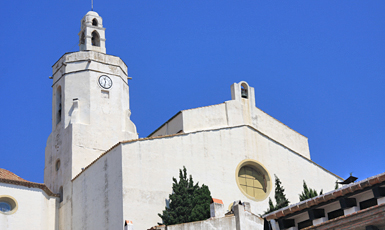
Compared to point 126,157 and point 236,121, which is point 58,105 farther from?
point 236,121

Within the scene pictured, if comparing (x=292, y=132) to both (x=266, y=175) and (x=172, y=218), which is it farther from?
(x=172, y=218)

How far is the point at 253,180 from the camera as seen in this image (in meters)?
32.2

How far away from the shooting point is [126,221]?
1001 inches

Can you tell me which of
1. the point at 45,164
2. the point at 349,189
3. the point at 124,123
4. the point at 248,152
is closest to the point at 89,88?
the point at 124,123

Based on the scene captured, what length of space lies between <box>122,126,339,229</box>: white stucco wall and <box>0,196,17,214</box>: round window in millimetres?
6689

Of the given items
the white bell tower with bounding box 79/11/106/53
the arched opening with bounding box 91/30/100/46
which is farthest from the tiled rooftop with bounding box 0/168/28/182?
the arched opening with bounding box 91/30/100/46

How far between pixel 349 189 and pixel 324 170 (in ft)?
53.6

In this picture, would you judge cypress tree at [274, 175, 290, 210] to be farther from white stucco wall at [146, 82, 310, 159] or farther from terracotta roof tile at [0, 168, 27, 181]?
terracotta roof tile at [0, 168, 27, 181]

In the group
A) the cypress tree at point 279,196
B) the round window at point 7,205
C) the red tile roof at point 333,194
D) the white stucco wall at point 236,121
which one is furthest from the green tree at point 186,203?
the round window at point 7,205

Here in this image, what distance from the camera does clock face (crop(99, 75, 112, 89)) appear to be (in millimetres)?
36438

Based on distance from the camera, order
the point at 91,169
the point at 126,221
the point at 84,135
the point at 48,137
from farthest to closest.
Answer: the point at 48,137 → the point at 84,135 → the point at 91,169 → the point at 126,221

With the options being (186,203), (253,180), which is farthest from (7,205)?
(253,180)

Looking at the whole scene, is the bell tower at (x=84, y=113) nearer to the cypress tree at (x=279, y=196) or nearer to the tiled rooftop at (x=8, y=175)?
the tiled rooftop at (x=8, y=175)

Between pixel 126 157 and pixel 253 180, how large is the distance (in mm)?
7205
